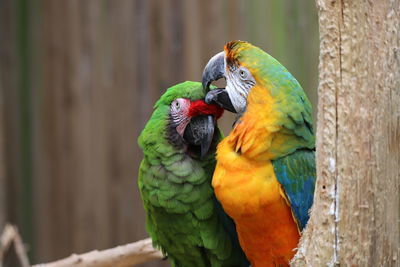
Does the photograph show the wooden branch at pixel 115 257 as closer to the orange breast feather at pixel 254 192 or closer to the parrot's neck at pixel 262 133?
the orange breast feather at pixel 254 192

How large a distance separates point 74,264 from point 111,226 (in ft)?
5.27

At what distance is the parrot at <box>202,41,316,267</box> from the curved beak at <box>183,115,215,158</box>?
0.12 m

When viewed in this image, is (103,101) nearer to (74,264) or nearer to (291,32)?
(291,32)

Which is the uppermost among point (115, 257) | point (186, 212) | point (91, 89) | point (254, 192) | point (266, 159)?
point (91, 89)

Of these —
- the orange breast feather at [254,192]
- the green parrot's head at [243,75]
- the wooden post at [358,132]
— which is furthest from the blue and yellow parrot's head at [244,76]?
the wooden post at [358,132]

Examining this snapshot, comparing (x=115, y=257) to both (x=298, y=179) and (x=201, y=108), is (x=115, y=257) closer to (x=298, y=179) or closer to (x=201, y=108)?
(x=201, y=108)

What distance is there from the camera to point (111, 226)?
4.40 meters

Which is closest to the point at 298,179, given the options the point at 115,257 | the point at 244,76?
the point at 244,76

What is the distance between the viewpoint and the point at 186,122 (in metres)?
2.50

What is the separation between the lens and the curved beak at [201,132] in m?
2.49

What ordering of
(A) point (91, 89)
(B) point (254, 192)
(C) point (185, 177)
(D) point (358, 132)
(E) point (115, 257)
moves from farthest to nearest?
1. (A) point (91, 89)
2. (E) point (115, 257)
3. (C) point (185, 177)
4. (B) point (254, 192)
5. (D) point (358, 132)

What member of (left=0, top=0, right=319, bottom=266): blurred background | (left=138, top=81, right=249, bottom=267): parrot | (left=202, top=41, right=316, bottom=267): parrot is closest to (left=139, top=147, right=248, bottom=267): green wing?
(left=138, top=81, right=249, bottom=267): parrot

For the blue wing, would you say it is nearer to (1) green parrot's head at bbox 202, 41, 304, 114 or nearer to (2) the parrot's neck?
(2) the parrot's neck

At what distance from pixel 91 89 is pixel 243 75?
2.27 meters
